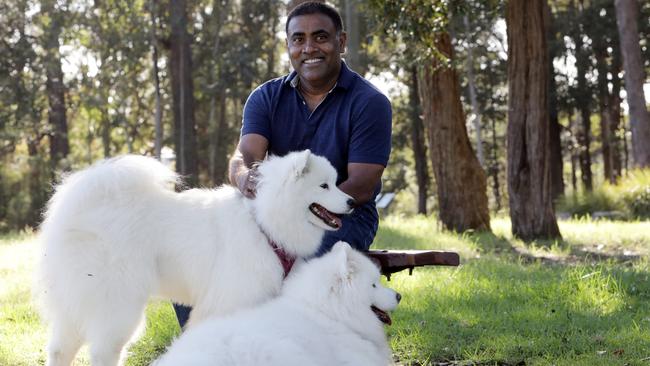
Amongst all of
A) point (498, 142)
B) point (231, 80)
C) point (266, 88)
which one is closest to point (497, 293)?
point (266, 88)

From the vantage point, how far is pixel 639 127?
56.3 feet

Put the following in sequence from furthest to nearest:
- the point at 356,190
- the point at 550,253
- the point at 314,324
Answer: the point at 550,253 < the point at 356,190 < the point at 314,324

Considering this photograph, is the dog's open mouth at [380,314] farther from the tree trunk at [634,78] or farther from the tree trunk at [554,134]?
the tree trunk at [554,134]

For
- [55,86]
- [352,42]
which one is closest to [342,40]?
[352,42]

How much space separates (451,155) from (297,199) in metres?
7.70

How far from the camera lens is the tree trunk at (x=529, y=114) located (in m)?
9.82

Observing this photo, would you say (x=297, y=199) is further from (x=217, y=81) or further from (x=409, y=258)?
(x=217, y=81)

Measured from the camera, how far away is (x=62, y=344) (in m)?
3.73

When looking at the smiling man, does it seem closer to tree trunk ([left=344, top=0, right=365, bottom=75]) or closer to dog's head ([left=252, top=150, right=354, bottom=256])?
dog's head ([left=252, top=150, right=354, bottom=256])

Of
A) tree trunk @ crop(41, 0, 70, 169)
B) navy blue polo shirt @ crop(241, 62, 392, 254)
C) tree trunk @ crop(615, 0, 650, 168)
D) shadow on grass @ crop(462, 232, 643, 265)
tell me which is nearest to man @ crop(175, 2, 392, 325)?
navy blue polo shirt @ crop(241, 62, 392, 254)

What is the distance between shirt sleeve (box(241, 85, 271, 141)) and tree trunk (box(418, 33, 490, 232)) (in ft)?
22.3

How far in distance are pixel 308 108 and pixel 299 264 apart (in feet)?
3.85

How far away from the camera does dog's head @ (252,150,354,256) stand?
365 centimetres

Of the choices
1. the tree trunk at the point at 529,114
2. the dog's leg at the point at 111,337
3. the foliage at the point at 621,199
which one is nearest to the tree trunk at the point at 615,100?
the foliage at the point at 621,199
